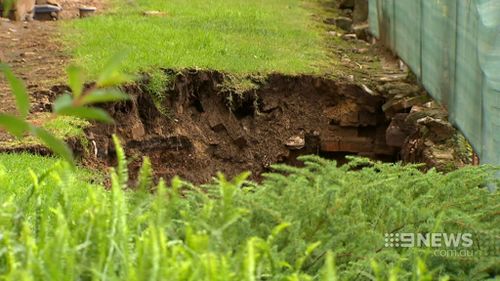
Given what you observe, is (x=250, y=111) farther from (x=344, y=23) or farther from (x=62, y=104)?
(x=62, y=104)

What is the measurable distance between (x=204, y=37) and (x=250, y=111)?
4.49ft

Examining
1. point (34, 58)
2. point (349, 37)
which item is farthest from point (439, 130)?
point (349, 37)

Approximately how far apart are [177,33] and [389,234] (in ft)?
25.2

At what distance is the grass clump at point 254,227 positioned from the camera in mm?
3043

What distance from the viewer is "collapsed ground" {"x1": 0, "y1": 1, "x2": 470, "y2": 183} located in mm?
9477

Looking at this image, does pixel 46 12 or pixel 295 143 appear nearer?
pixel 295 143

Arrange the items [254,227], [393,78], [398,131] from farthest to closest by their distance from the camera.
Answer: [393,78] < [398,131] < [254,227]

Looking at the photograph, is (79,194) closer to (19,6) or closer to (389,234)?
(389,234)

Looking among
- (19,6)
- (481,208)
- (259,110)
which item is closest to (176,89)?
(259,110)

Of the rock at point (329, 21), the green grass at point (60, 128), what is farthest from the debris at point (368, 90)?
the rock at point (329, 21)

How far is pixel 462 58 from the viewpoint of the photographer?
7.21 meters

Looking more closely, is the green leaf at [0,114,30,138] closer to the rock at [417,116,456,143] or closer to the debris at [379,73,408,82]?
the rock at [417,116,456,143]

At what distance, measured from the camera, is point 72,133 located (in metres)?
8.12

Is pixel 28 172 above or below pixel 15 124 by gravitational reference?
below
